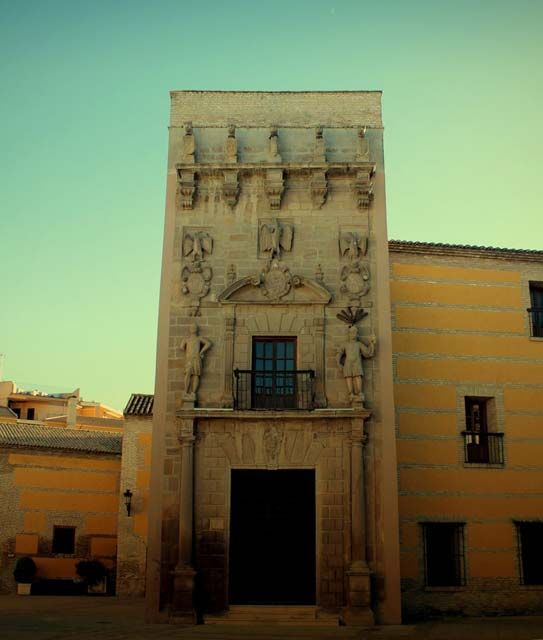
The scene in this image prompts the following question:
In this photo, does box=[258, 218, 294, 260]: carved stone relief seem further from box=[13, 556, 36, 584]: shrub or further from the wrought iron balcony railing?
box=[13, 556, 36, 584]: shrub

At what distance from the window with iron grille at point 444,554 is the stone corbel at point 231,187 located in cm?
830

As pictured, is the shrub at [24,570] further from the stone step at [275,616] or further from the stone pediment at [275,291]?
the stone pediment at [275,291]

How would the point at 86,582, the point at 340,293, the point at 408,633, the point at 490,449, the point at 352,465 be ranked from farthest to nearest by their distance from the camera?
the point at 86,582 < the point at 490,449 < the point at 340,293 < the point at 352,465 < the point at 408,633

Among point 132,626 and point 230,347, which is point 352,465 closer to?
point 230,347

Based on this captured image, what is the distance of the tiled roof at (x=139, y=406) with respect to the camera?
25.7 meters

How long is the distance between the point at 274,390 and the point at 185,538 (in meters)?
3.36

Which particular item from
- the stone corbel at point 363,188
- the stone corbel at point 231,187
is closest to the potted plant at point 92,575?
the stone corbel at point 231,187

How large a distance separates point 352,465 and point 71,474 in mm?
14817

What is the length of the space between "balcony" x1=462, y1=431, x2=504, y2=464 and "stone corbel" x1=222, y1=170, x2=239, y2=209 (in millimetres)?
7447

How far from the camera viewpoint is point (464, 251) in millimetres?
18609

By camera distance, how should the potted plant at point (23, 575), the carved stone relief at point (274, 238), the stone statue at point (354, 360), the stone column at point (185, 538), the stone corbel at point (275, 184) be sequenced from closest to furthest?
the stone column at point (185, 538) < the stone statue at point (354, 360) < the carved stone relief at point (274, 238) < the stone corbel at point (275, 184) < the potted plant at point (23, 575)

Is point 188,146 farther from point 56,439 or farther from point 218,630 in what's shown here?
point 56,439

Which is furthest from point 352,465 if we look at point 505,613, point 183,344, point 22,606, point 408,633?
point 22,606

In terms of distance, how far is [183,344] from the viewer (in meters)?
15.6
